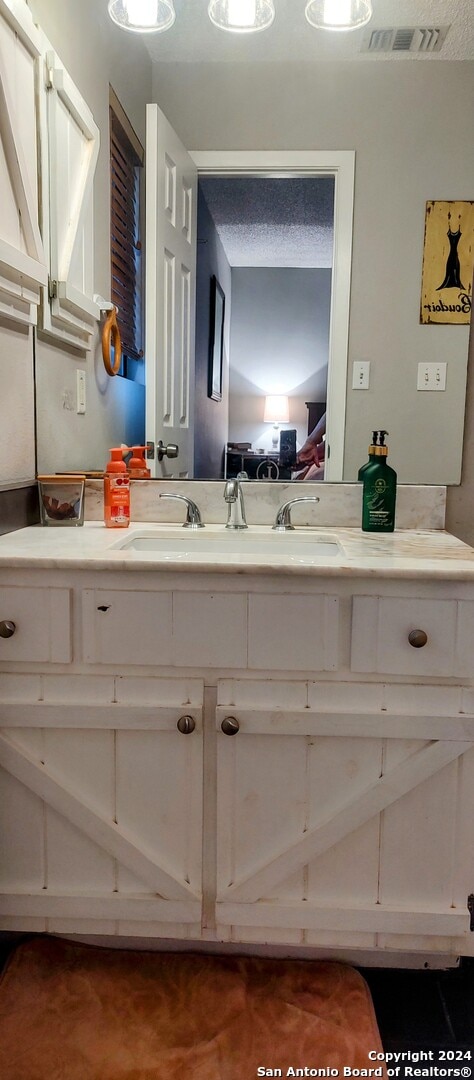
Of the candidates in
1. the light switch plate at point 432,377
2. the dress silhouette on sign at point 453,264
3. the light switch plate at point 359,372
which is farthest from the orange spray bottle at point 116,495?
the dress silhouette on sign at point 453,264

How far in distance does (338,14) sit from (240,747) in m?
1.58

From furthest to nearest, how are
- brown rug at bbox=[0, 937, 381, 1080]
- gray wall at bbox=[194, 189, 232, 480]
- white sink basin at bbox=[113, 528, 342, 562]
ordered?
1. gray wall at bbox=[194, 189, 232, 480]
2. white sink basin at bbox=[113, 528, 342, 562]
3. brown rug at bbox=[0, 937, 381, 1080]

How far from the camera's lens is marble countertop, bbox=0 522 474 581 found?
43.5 inches

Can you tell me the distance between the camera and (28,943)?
1319 millimetres

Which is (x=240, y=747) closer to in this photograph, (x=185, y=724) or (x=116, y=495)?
(x=185, y=724)

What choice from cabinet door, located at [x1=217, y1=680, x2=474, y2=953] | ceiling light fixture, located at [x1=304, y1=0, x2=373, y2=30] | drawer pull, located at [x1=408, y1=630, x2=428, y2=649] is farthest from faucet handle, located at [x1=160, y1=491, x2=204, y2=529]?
ceiling light fixture, located at [x1=304, y1=0, x2=373, y2=30]

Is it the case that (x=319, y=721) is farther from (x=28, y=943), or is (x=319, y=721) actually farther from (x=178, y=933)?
(x=28, y=943)

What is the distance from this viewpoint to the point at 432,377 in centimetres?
158

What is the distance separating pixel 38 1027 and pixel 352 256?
1.64 meters

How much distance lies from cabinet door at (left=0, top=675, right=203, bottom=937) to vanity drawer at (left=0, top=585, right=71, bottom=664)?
6 centimetres

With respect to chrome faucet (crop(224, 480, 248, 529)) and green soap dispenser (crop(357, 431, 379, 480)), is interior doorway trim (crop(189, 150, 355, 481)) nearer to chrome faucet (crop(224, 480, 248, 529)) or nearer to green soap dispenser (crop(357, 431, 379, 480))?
green soap dispenser (crop(357, 431, 379, 480))

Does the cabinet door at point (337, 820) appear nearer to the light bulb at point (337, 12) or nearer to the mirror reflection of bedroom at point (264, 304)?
the mirror reflection of bedroom at point (264, 304)

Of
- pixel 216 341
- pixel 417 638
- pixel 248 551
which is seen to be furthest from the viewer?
pixel 216 341

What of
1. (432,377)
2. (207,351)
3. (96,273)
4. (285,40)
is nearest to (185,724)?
(207,351)
